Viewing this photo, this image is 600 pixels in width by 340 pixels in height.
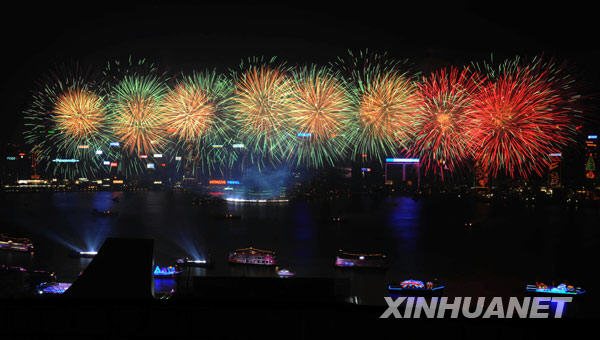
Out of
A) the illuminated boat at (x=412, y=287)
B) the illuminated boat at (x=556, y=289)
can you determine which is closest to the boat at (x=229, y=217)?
the illuminated boat at (x=412, y=287)

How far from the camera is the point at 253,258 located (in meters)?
20.8

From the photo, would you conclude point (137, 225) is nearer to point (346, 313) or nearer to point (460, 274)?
point (460, 274)

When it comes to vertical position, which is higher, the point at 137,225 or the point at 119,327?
the point at 119,327

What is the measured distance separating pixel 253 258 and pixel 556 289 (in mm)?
11581

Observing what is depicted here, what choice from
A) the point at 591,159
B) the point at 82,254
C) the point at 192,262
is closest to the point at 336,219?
the point at 192,262

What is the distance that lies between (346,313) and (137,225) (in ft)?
109

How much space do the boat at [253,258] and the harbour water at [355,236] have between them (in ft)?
1.49

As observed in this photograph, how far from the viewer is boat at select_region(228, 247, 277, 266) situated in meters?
20.7

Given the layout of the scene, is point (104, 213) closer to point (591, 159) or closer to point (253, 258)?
point (253, 258)

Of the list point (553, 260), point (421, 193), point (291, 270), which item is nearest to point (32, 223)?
point (291, 270)

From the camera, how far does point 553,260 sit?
23.7 m

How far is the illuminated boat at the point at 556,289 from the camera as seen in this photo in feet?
56.9

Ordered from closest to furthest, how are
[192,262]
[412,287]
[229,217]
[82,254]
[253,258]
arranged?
[412,287], [253,258], [192,262], [82,254], [229,217]

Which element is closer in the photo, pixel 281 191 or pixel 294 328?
pixel 294 328
